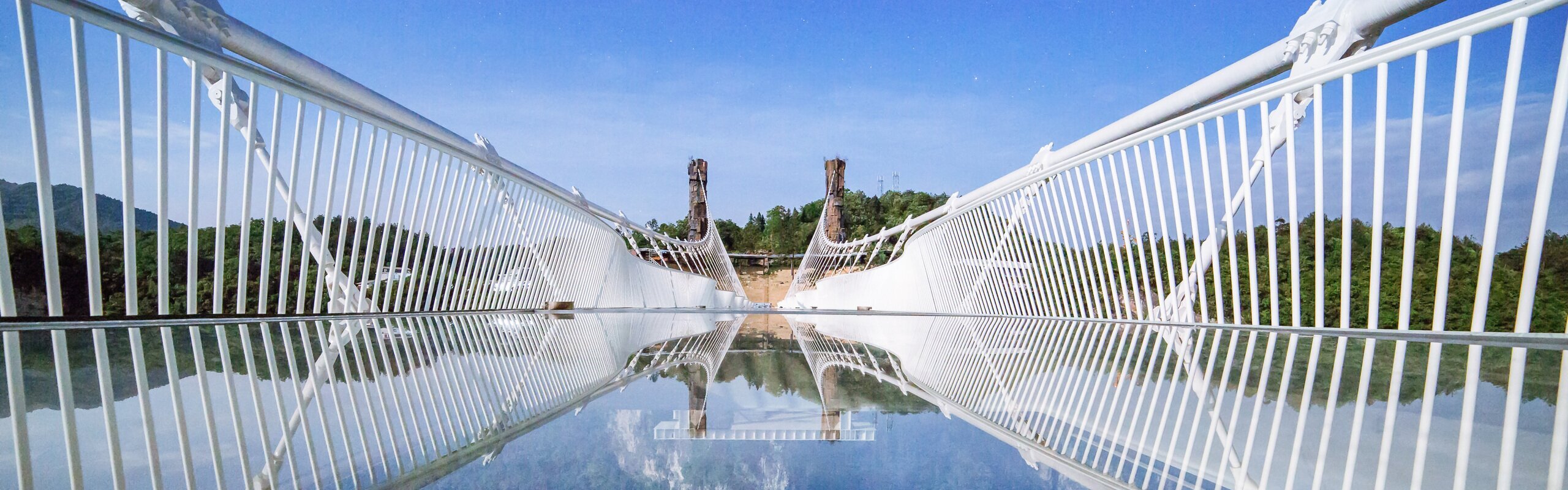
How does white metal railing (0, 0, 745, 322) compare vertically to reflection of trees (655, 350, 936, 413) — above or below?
above

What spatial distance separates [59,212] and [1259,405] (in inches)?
136

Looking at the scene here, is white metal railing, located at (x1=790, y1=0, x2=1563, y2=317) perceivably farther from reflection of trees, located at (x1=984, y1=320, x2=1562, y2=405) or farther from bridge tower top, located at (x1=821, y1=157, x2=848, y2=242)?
bridge tower top, located at (x1=821, y1=157, x2=848, y2=242)

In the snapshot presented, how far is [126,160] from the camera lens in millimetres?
2268

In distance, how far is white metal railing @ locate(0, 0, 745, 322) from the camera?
2.09 m

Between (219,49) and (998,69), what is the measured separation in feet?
289

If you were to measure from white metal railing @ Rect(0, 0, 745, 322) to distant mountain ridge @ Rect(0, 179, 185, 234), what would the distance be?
0.02m

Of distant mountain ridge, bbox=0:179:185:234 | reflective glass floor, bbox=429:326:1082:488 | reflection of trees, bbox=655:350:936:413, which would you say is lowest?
reflection of trees, bbox=655:350:936:413

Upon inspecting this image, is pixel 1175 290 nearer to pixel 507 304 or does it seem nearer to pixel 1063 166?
pixel 1063 166

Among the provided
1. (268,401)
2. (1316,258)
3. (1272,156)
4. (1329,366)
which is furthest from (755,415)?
(1272,156)

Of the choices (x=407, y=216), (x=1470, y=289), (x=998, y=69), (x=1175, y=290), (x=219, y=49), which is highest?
(x=998, y=69)

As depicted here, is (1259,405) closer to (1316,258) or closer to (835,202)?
(1316,258)

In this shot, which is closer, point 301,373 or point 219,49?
→ point 301,373

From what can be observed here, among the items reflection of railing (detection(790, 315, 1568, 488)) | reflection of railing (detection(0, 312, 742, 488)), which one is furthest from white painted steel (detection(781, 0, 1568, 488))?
reflection of railing (detection(0, 312, 742, 488))

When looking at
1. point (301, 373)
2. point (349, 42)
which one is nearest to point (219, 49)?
point (301, 373)
